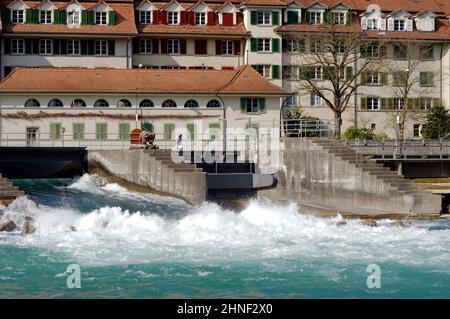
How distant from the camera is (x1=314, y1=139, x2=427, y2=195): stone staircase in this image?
119ft

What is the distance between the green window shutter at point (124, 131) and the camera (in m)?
51.5

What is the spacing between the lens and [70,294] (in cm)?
1972

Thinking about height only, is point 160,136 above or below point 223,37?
below

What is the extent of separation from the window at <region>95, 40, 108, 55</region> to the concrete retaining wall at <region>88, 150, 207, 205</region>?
2407 centimetres

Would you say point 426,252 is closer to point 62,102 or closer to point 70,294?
point 70,294

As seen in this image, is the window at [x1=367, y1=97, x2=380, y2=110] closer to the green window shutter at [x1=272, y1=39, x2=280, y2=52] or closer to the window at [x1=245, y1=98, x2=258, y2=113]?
the green window shutter at [x1=272, y1=39, x2=280, y2=52]

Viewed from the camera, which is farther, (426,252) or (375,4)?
(375,4)

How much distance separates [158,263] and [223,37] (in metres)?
46.1

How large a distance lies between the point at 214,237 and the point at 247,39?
41082 mm

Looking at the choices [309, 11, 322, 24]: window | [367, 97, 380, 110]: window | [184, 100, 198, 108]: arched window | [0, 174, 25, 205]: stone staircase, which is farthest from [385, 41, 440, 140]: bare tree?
[0, 174, 25, 205]: stone staircase

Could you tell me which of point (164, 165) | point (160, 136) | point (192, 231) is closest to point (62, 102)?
point (160, 136)

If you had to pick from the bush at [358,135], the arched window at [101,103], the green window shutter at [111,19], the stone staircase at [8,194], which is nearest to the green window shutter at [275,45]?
the bush at [358,135]

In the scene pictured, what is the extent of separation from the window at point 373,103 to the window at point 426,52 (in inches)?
198

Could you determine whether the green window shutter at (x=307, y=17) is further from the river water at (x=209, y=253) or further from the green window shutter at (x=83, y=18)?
the river water at (x=209, y=253)
